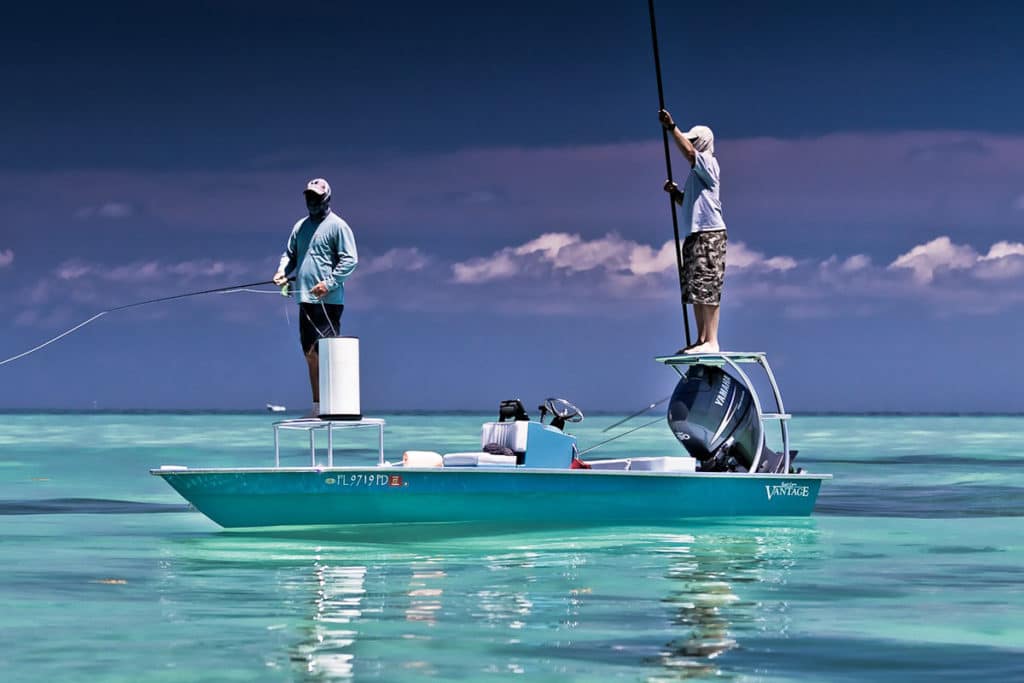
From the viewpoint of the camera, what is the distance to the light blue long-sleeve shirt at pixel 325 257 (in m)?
15.2

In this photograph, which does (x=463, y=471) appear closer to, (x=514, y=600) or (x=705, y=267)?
(x=705, y=267)

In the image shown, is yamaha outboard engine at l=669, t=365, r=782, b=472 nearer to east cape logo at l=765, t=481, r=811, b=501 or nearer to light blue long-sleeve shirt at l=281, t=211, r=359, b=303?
east cape logo at l=765, t=481, r=811, b=501

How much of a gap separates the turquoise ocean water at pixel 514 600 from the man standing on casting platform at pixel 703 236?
7.02 ft

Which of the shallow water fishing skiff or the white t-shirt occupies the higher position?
the white t-shirt

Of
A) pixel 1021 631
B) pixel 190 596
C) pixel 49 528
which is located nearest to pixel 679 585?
pixel 1021 631

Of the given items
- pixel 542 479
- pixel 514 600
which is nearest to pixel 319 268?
pixel 542 479

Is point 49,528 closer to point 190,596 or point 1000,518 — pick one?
point 190,596

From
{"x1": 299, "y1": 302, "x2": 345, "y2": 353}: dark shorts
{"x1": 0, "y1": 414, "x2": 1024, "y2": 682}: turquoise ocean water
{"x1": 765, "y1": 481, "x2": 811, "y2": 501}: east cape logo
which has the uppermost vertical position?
{"x1": 299, "y1": 302, "x2": 345, "y2": 353}: dark shorts

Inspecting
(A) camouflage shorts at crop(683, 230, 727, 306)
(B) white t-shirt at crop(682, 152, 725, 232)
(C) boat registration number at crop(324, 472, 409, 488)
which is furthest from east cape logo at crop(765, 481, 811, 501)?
(C) boat registration number at crop(324, 472, 409, 488)

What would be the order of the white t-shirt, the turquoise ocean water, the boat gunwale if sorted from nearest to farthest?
1. the turquoise ocean water
2. the boat gunwale
3. the white t-shirt

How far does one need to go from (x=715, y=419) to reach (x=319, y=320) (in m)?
4.32

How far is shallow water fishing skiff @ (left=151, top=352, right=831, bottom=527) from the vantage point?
49.3 ft

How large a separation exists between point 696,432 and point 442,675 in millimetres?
8397

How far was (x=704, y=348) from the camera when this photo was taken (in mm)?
16641
